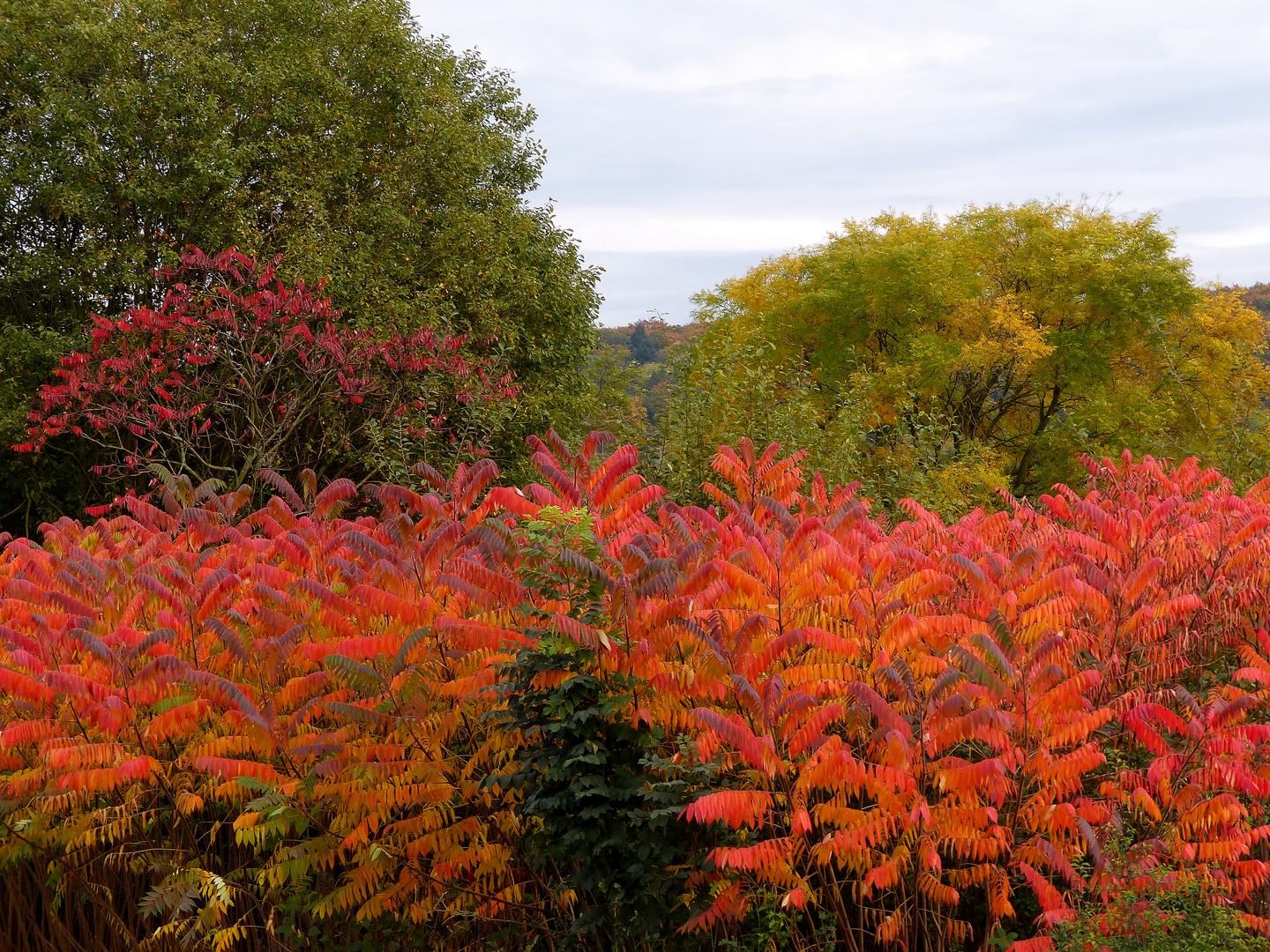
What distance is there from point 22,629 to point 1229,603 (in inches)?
228

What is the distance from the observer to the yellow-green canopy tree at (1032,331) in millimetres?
32312

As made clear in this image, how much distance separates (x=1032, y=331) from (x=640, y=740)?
31.8m

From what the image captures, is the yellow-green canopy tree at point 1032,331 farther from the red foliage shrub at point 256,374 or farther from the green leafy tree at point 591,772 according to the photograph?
the green leafy tree at point 591,772

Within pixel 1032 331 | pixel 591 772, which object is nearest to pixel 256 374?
pixel 591 772

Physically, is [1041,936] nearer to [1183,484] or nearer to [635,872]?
[635,872]

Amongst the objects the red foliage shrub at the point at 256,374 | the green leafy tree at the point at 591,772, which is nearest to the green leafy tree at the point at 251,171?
the red foliage shrub at the point at 256,374

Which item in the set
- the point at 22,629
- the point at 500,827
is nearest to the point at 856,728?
the point at 500,827

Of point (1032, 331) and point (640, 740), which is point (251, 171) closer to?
point (640, 740)

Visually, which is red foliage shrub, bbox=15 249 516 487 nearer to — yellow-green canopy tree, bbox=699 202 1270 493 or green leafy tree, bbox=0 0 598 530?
green leafy tree, bbox=0 0 598 530

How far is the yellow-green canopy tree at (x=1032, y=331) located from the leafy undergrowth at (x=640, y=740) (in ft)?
90.1

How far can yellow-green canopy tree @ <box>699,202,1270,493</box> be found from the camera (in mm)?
32312

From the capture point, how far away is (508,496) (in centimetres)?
409

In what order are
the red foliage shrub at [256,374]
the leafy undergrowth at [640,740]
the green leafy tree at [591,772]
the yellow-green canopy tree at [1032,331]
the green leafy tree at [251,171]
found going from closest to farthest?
the leafy undergrowth at [640,740]
the green leafy tree at [591,772]
the red foliage shrub at [256,374]
the green leafy tree at [251,171]
the yellow-green canopy tree at [1032,331]

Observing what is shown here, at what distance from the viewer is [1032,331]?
32.0 meters
